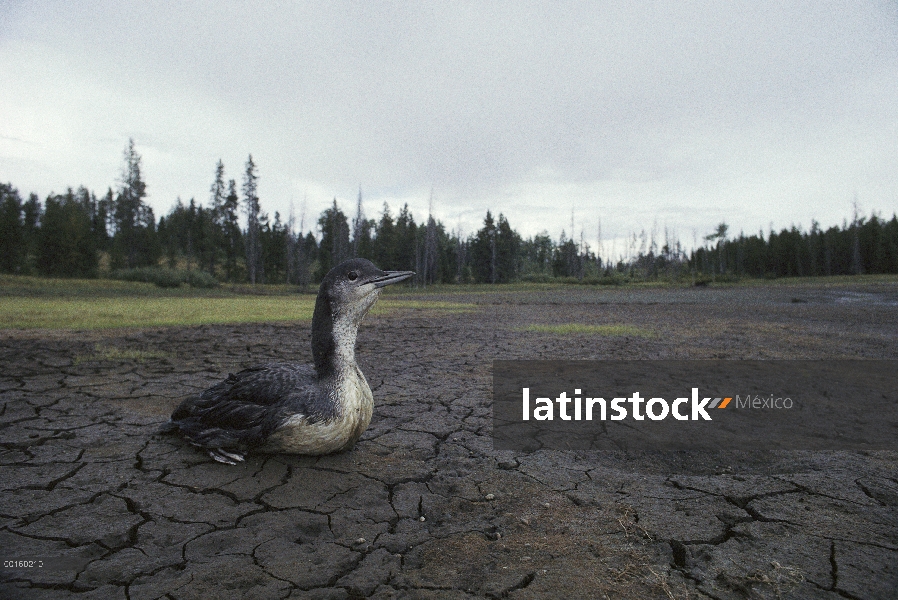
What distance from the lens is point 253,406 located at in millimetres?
3266

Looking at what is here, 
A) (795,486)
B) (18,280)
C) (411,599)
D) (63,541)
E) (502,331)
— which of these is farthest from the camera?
(18,280)

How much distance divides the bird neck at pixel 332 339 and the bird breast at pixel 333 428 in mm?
92

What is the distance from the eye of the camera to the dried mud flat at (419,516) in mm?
2012

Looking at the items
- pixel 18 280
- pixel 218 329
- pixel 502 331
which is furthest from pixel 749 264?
pixel 18 280

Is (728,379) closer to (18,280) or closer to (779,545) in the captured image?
(779,545)

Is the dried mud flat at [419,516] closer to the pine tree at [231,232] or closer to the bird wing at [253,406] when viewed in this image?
the bird wing at [253,406]

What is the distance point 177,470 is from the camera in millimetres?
3154

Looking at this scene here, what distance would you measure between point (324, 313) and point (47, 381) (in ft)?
15.0

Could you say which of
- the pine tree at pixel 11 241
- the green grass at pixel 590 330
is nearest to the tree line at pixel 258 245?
the pine tree at pixel 11 241

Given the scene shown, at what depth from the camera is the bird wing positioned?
3145 millimetres

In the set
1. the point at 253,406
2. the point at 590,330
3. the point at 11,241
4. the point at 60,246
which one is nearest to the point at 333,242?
the point at 60,246

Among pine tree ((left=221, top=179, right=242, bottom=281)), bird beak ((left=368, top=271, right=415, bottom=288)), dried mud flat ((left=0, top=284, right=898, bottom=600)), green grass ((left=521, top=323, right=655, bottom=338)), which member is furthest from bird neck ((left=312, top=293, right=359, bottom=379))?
pine tree ((left=221, top=179, right=242, bottom=281))

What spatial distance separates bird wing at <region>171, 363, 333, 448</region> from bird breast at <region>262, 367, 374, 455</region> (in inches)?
2.0

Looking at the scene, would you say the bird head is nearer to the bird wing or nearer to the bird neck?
the bird neck
